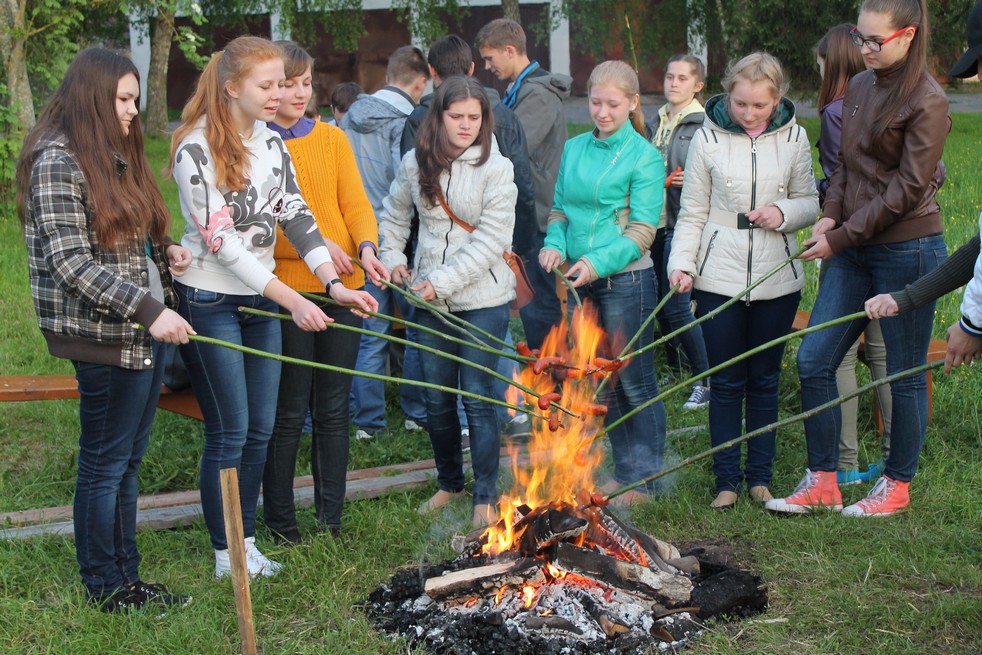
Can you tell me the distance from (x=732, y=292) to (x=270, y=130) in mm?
2274

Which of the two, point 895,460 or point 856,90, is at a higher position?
point 856,90

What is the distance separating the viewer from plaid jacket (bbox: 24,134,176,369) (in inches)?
155

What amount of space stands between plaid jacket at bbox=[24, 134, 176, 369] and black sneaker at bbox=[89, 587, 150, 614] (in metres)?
0.99

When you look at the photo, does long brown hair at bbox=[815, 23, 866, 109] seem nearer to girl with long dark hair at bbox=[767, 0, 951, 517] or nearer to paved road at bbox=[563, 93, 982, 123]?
girl with long dark hair at bbox=[767, 0, 951, 517]

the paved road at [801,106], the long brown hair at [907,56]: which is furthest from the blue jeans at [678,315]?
the paved road at [801,106]

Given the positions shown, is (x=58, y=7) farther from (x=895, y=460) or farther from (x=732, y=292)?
(x=895, y=460)

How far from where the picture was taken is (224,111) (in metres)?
4.33

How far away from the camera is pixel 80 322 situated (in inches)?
160

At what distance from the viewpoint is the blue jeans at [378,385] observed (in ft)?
22.0

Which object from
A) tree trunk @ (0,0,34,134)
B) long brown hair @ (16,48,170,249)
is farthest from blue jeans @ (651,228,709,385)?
tree trunk @ (0,0,34,134)

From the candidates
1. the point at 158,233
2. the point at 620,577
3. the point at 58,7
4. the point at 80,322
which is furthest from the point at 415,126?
the point at 58,7

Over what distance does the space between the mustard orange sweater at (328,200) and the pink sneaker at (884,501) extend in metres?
2.62

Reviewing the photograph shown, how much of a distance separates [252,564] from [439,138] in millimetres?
2160

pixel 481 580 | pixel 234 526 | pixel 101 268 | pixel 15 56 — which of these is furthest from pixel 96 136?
pixel 15 56
